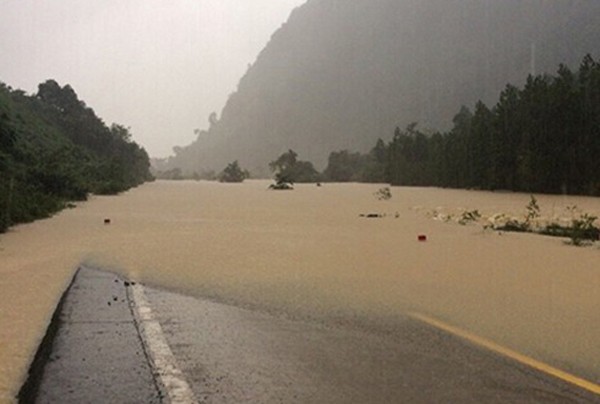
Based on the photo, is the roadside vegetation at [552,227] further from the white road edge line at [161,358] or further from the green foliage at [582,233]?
the white road edge line at [161,358]

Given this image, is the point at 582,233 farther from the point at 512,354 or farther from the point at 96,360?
the point at 96,360

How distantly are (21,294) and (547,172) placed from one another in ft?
169

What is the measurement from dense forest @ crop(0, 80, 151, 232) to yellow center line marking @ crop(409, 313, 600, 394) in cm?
1387

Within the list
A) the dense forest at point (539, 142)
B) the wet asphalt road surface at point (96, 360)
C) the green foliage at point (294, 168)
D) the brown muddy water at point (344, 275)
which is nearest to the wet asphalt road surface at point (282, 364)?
the wet asphalt road surface at point (96, 360)

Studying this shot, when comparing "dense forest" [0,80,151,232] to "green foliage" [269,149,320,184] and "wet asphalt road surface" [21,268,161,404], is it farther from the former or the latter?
"green foliage" [269,149,320,184]

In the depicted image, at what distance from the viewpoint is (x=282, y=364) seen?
5.25 meters

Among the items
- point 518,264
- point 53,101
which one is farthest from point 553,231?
point 53,101

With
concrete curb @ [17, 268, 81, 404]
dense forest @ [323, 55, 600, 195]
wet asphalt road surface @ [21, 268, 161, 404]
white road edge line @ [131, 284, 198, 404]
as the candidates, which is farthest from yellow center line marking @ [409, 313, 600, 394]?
dense forest @ [323, 55, 600, 195]

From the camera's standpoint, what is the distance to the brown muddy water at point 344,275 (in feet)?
21.9

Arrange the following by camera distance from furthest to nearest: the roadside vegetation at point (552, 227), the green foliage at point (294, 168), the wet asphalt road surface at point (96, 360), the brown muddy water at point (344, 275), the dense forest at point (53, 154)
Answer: the green foliage at point (294, 168)
the dense forest at point (53, 154)
the roadside vegetation at point (552, 227)
the brown muddy water at point (344, 275)
the wet asphalt road surface at point (96, 360)

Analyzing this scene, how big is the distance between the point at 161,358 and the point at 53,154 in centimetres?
3376

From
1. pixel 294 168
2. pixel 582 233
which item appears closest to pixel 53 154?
pixel 582 233

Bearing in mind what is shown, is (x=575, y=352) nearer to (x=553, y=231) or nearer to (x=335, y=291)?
(x=335, y=291)

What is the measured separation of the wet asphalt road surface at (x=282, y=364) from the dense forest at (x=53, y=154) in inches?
501
